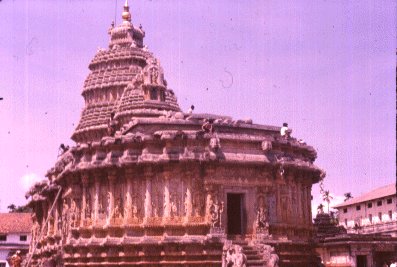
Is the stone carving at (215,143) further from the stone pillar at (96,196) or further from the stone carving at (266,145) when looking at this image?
the stone pillar at (96,196)

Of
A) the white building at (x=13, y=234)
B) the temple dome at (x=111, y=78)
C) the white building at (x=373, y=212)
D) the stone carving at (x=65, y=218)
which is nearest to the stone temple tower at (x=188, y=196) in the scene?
the stone carving at (x=65, y=218)

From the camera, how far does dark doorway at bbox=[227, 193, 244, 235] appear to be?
33.5m

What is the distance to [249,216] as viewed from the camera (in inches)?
1300

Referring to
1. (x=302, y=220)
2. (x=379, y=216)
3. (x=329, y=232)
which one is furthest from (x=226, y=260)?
(x=379, y=216)

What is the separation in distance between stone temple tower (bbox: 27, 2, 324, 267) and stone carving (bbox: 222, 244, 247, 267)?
237 mm

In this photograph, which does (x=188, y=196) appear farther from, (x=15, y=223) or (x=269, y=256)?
(x=15, y=223)

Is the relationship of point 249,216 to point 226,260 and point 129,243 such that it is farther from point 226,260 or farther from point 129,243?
point 129,243

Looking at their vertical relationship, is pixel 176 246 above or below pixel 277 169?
below

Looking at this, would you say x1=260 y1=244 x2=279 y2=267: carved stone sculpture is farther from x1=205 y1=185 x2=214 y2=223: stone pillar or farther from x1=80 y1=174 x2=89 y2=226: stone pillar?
x1=80 y1=174 x2=89 y2=226: stone pillar

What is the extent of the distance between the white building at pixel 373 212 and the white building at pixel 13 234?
38511 millimetres

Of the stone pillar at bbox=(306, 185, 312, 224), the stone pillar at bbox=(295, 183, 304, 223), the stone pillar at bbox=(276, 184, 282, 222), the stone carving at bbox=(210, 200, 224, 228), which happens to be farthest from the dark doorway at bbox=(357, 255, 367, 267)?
the stone carving at bbox=(210, 200, 224, 228)

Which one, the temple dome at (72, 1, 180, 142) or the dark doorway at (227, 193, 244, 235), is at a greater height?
the temple dome at (72, 1, 180, 142)

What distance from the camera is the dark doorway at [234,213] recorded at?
110ft

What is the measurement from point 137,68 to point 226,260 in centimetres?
3148
